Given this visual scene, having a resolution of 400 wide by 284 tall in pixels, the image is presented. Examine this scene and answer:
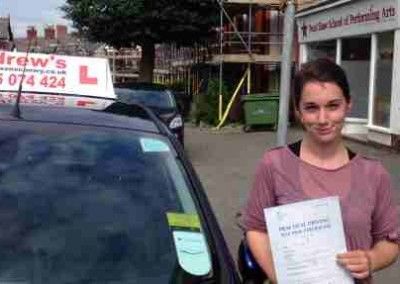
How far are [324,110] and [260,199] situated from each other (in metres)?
0.39

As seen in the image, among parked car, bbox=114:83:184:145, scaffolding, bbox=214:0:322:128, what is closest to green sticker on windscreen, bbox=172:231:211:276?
parked car, bbox=114:83:184:145

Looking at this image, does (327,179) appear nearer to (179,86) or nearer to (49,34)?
(179,86)

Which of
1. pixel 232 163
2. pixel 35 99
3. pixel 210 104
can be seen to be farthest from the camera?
pixel 210 104

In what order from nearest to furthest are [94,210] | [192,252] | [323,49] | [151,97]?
[192,252]
[94,210]
[151,97]
[323,49]

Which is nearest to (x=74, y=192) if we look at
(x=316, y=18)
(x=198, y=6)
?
(x=316, y=18)

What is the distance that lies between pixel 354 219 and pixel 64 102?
158 centimetres

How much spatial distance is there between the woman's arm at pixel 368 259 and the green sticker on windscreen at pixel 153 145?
96cm

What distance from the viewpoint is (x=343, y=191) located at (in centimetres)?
262


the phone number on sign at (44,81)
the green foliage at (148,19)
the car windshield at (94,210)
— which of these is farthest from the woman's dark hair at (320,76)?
the green foliage at (148,19)

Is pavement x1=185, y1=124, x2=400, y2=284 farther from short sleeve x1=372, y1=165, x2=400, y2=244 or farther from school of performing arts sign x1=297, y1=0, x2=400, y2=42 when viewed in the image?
short sleeve x1=372, y1=165, x2=400, y2=244

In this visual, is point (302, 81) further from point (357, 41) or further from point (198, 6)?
point (198, 6)

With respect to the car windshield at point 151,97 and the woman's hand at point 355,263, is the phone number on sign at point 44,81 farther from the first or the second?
the car windshield at point 151,97

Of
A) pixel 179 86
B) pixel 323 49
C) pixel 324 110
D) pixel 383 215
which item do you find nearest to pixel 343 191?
pixel 383 215

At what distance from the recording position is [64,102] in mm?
3586
